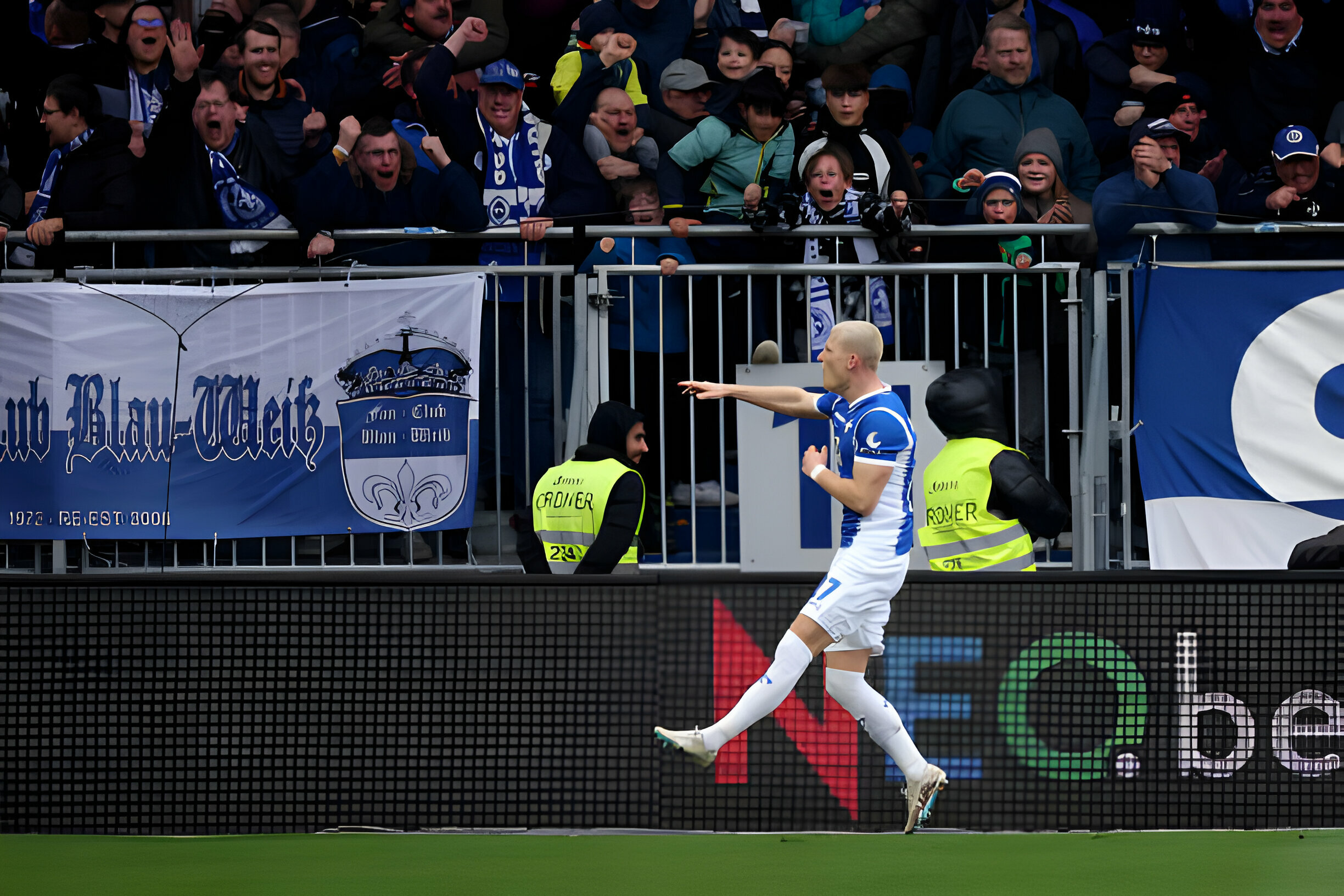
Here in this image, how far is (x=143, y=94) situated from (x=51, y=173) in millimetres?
1005

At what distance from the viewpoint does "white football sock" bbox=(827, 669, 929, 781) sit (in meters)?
5.59

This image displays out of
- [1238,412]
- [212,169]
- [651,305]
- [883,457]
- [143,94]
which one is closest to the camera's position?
[883,457]

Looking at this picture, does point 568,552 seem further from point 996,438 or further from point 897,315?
point 897,315

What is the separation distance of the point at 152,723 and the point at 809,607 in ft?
9.20

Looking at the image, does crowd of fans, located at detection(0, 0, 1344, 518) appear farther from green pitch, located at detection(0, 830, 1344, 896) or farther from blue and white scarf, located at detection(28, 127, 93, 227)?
green pitch, located at detection(0, 830, 1344, 896)

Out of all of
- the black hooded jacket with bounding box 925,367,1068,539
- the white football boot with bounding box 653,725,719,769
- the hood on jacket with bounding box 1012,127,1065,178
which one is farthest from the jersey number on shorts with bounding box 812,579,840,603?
the hood on jacket with bounding box 1012,127,1065,178

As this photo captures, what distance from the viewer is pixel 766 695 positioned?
556 centimetres

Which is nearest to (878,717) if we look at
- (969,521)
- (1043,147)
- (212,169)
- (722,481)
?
(969,521)

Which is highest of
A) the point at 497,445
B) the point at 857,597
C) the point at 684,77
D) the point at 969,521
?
the point at 684,77

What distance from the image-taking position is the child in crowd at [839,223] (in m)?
8.69

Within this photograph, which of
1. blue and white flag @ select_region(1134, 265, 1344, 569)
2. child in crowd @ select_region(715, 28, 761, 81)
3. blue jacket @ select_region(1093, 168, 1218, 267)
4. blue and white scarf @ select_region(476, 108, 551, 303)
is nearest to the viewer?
blue and white flag @ select_region(1134, 265, 1344, 569)

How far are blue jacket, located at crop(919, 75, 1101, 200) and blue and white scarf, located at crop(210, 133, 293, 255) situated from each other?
181 inches

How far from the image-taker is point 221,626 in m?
5.93

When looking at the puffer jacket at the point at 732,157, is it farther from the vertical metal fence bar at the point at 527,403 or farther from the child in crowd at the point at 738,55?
the vertical metal fence bar at the point at 527,403
